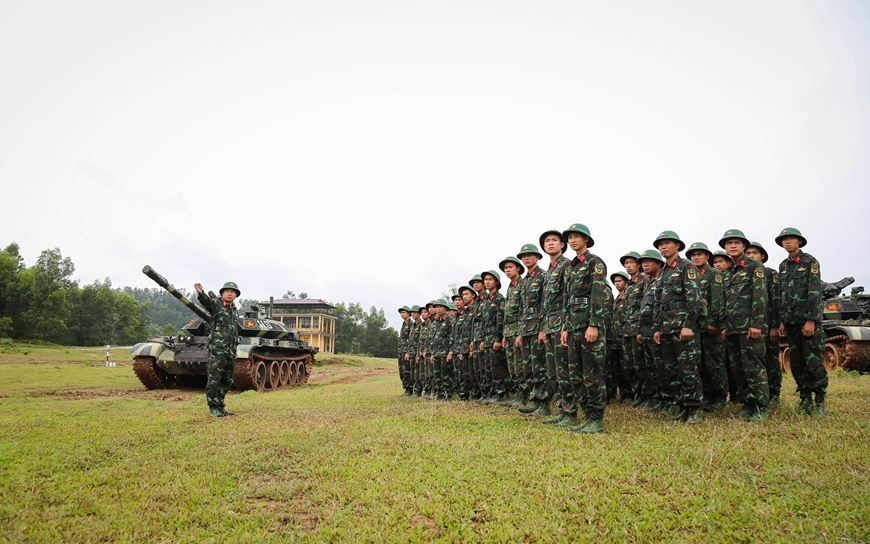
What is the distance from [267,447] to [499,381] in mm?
4530

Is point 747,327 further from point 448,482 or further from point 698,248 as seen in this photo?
point 448,482

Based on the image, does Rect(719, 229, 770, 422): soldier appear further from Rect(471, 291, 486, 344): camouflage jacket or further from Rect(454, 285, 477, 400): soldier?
Rect(454, 285, 477, 400): soldier

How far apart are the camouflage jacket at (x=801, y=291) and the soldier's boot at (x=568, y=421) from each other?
295cm

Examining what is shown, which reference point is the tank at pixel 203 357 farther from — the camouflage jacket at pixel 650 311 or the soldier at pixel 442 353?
the camouflage jacket at pixel 650 311

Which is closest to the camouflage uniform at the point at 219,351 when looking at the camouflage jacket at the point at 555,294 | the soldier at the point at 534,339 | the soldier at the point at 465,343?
the soldier at the point at 465,343

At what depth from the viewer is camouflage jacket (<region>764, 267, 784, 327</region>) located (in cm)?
647

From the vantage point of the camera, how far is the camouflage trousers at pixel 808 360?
19.2ft

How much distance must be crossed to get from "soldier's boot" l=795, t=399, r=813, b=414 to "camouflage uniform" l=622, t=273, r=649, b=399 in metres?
1.89

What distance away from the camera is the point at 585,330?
5578mm

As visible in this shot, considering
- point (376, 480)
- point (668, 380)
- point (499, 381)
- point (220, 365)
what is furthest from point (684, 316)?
point (220, 365)

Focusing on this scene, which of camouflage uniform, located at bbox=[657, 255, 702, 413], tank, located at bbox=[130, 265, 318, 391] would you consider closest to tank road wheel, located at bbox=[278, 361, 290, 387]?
tank, located at bbox=[130, 265, 318, 391]

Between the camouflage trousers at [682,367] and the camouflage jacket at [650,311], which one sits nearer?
the camouflage trousers at [682,367]

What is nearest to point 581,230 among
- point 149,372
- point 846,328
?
point 846,328

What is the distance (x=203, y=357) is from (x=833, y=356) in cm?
1591
